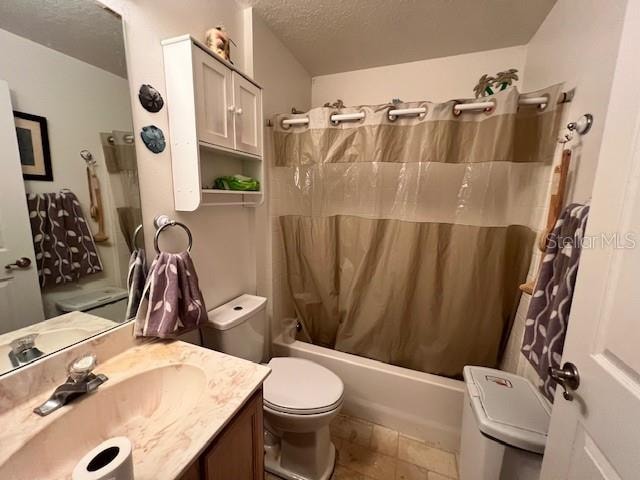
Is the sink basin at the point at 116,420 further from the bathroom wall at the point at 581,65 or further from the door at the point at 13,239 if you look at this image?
the bathroom wall at the point at 581,65

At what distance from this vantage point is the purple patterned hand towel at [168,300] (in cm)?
97

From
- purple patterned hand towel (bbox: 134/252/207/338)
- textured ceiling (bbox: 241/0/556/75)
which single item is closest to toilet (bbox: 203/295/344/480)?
purple patterned hand towel (bbox: 134/252/207/338)

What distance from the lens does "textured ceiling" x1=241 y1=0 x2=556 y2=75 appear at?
1.35 m

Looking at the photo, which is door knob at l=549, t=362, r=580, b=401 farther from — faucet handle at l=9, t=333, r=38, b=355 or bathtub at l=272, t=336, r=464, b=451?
faucet handle at l=9, t=333, r=38, b=355

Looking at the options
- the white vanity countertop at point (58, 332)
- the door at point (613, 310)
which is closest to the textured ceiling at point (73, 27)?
the white vanity countertop at point (58, 332)

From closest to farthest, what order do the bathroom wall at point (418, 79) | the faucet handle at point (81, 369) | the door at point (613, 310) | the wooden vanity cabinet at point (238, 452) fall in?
the door at point (613, 310), the wooden vanity cabinet at point (238, 452), the faucet handle at point (81, 369), the bathroom wall at point (418, 79)

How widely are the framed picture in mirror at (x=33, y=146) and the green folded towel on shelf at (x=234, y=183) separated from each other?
1.96 ft

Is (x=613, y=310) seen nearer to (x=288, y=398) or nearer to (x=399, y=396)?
(x=288, y=398)

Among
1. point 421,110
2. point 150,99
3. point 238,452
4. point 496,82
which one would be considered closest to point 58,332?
point 238,452

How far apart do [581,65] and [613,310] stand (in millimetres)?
1075

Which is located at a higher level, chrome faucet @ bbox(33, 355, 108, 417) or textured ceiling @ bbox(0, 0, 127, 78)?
textured ceiling @ bbox(0, 0, 127, 78)

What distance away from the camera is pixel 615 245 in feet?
1.87

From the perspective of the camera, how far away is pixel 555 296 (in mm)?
881

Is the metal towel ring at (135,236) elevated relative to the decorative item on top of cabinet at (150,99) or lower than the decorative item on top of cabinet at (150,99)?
lower
